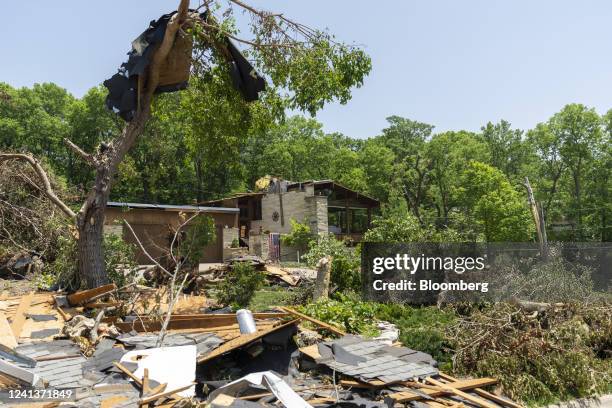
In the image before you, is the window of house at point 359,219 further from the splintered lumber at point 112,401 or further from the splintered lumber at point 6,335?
the splintered lumber at point 112,401

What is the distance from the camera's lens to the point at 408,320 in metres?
9.16

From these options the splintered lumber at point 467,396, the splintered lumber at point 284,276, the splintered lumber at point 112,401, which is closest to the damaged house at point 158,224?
the splintered lumber at point 284,276

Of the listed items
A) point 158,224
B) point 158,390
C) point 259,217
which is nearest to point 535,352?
point 158,390

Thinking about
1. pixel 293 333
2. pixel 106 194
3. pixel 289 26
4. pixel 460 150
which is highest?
pixel 460 150

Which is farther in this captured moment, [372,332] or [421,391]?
[372,332]

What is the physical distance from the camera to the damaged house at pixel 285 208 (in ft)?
88.4

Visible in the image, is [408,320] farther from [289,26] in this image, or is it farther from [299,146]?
[299,146]

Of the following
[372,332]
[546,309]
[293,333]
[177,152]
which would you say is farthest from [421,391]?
[177,152]

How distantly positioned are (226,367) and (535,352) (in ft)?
14.3

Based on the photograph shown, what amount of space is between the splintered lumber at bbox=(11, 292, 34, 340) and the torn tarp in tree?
423cm

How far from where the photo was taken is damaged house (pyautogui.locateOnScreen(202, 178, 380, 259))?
26938 mm

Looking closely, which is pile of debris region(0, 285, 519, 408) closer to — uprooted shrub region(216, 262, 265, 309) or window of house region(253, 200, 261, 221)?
uprooted shrub region(216, 262, 265, 309)

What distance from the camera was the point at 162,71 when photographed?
11.3 metres

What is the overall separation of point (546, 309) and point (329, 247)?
19.5 feet
